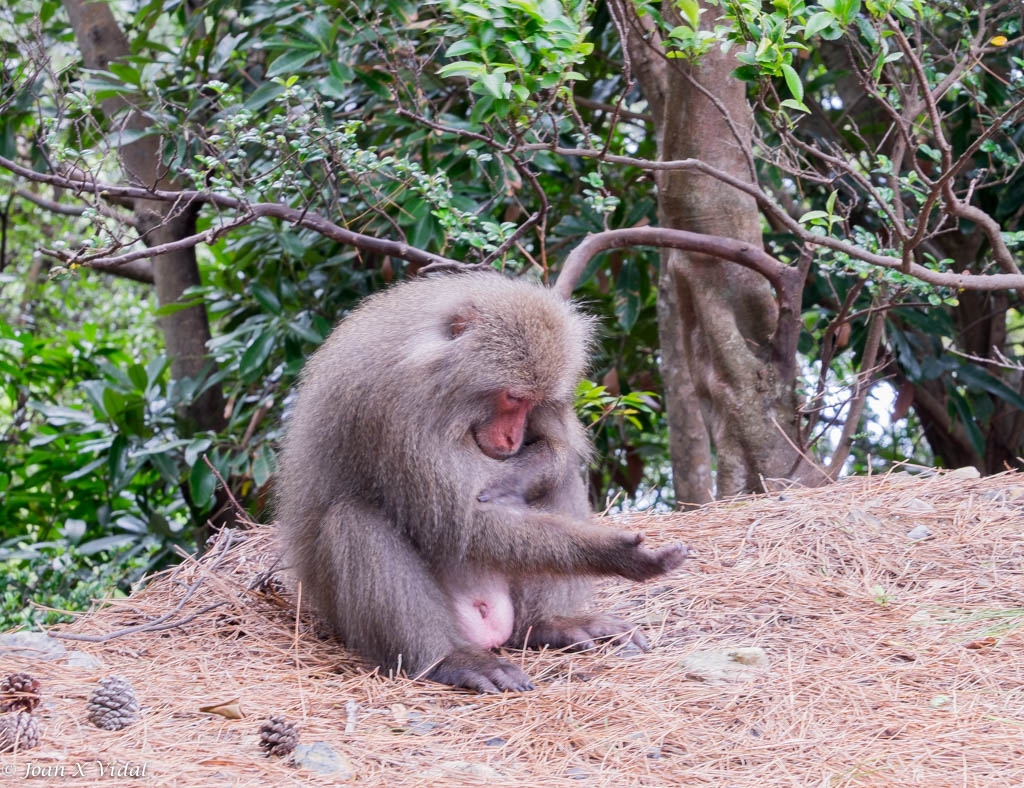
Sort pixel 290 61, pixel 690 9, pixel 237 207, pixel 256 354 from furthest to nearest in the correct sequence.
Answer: pixel 256 354 < pixel 290 61 < pixel 237 207 < pixel 690 9

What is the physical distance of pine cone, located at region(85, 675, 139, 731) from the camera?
3.13 m

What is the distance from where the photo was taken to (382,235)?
6.75 meters

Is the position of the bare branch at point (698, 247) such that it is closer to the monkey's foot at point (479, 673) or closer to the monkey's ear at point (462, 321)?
the monkey's ear at point (462, 321)

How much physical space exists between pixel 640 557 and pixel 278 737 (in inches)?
52.8

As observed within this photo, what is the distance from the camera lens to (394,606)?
3.72 metres

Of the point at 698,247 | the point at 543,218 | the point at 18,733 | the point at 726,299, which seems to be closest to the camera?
the point at 18,733

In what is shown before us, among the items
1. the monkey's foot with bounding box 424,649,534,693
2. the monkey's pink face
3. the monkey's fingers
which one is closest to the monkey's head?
the monkey's pink face

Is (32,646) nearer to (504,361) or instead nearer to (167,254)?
(504,361)

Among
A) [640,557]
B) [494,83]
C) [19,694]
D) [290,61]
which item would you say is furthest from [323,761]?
[290,61]

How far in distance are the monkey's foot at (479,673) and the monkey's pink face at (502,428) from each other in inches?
27.5

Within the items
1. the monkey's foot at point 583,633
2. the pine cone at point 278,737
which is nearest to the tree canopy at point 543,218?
the monkey's foot at point 583,633

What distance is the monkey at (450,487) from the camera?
12.2 ft

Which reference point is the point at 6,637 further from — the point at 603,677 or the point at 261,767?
the point at 603,677

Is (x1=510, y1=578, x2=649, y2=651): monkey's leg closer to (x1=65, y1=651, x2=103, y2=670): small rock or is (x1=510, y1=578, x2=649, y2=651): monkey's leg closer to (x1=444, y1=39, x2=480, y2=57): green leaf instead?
(x1=65, y1=651, x2=103, y2=670): small rock
